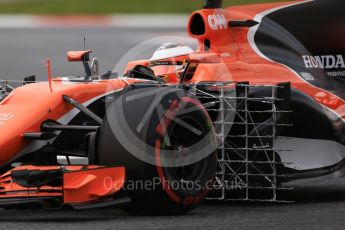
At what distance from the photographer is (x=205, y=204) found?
21.7ft

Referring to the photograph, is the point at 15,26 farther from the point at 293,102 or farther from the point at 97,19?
the point at 293,102

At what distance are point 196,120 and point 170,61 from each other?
199 centimetres

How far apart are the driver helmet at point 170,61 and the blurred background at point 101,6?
11611mm

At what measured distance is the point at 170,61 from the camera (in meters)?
7.86

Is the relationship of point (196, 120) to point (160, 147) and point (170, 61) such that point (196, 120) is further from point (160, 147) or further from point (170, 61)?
point (170, 61)

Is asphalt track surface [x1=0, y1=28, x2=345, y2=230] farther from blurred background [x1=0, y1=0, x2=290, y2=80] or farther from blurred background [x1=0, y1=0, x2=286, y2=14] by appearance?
blurred background [x1=0, y1=0, x2=286, y2=14]

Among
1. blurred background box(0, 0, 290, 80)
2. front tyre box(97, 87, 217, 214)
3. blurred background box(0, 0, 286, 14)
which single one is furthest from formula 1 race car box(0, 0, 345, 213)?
blurred background box(0, 0, 286, 14)

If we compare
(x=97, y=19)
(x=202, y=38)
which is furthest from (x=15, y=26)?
(x=202, y=38)

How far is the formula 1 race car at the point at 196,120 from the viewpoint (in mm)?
5637

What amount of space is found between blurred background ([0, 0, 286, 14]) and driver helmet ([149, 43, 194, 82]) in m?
11.6

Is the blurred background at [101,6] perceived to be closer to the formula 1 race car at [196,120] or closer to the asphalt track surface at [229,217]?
the asphalt track surface at [229,217]

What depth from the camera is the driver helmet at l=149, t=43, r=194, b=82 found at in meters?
7.68

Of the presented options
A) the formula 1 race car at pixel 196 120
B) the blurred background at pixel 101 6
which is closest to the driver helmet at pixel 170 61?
the formula 1 race car at pixel 196 120

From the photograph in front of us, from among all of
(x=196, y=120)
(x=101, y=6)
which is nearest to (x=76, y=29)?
(x=101, y=6)
